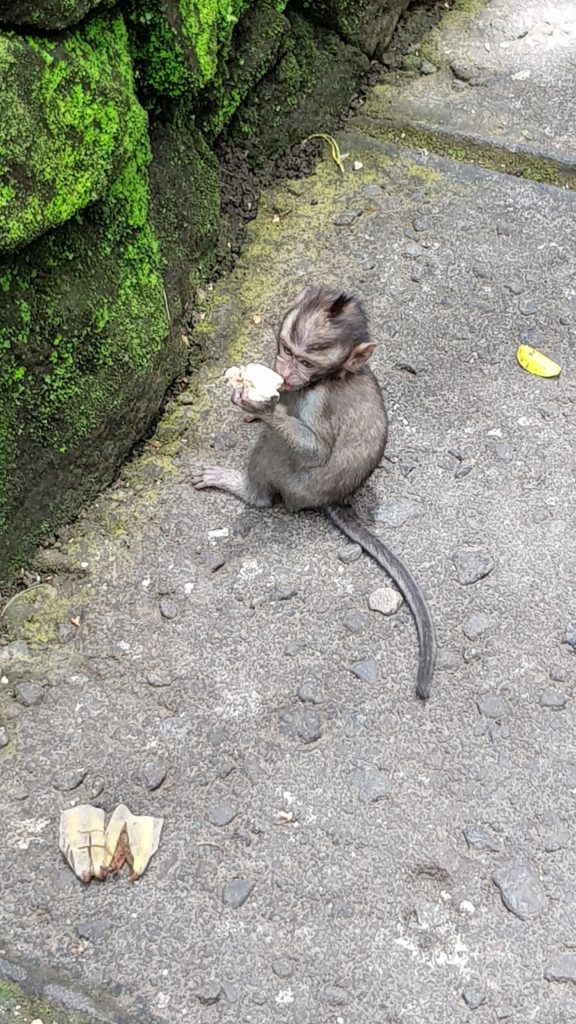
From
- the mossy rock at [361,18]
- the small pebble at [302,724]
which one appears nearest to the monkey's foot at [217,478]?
the small pebble at [302,724]

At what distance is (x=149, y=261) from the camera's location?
141 inches

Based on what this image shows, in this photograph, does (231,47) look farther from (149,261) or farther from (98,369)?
(98,369)

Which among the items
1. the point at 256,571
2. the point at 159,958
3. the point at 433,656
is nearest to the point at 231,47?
the point at 256,571

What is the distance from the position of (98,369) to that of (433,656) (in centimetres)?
138

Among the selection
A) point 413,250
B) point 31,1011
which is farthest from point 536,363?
point 31,1011

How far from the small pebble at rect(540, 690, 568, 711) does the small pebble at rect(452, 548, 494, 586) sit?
452mm

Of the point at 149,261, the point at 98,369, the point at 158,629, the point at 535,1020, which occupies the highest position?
the point at 149,261

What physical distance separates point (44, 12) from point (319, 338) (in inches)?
46.3

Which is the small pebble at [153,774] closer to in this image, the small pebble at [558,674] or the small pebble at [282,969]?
the small pebble at [282,969]

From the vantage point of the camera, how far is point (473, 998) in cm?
260

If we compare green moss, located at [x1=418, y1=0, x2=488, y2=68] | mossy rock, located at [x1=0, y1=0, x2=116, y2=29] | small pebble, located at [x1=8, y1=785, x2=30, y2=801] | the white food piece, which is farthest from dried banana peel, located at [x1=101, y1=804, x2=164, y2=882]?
green moss, located at [x1=418, y1=0, x2=488, y2=68]

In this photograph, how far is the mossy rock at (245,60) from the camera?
414cm

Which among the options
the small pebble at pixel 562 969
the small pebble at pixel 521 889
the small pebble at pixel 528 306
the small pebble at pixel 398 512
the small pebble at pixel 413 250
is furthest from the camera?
the small pebble at pixel 413 250

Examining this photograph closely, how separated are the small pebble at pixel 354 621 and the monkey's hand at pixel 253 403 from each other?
680 mm
